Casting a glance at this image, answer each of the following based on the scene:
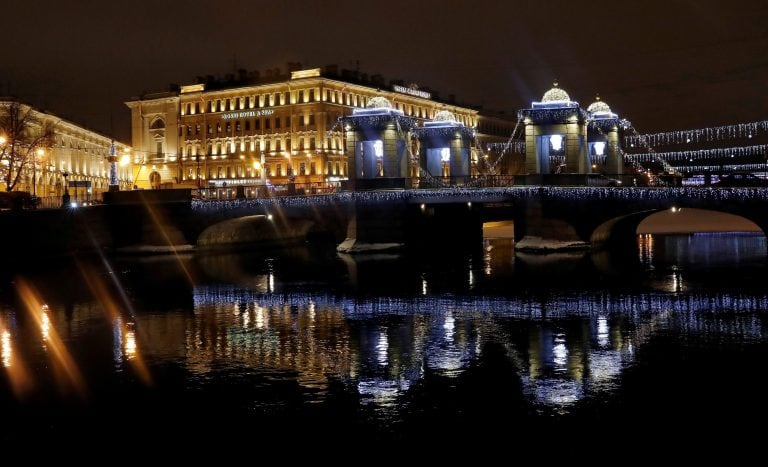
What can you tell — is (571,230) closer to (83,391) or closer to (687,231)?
(687,231)

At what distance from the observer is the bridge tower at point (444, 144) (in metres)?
79.8

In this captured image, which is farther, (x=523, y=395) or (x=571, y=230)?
(x=571, y=230)

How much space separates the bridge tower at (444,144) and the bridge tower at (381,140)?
350 inches

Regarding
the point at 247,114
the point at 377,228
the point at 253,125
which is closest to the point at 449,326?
the point at 377,228

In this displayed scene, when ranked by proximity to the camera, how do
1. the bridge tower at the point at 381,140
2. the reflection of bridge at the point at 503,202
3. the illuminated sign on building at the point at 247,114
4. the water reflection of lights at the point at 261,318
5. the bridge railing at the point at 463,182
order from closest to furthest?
the water reflection of lights at the point at 261,318, the reflection of bridge at the point at 503,202, the bridge railing at the point at 463,182, the bridge tower at the point at 381,140, the illuminated sign on building at the point at 247,114

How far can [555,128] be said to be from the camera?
64562 millimetres

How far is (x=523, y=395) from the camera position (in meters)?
20.9

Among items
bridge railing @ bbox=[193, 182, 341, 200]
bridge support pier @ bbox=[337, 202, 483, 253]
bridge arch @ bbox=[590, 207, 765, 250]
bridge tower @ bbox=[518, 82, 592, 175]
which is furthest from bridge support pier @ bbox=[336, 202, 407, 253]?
bridge arch @ bbox=[590, 207, 765, 250]

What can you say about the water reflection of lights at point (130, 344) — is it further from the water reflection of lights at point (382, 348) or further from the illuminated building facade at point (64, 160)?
the illuminated building facade at point (64, 160)

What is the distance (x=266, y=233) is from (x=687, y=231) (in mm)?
41259

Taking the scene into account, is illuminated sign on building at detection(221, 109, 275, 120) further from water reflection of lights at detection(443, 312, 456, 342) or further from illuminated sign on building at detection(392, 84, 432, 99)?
water reflection of lights at detection(443, 312, 456, 342)

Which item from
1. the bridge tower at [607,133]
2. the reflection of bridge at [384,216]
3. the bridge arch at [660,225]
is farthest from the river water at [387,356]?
the bridge tower at [607,133]

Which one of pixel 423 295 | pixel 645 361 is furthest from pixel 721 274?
pixel 645 361

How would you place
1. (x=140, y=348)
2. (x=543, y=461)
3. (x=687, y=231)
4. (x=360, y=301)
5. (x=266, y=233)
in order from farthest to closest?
(x=687, y=231) → (x=266, y=233) → (x=360, y=301) → (x=140, y=348) → (x=543, y=461)
